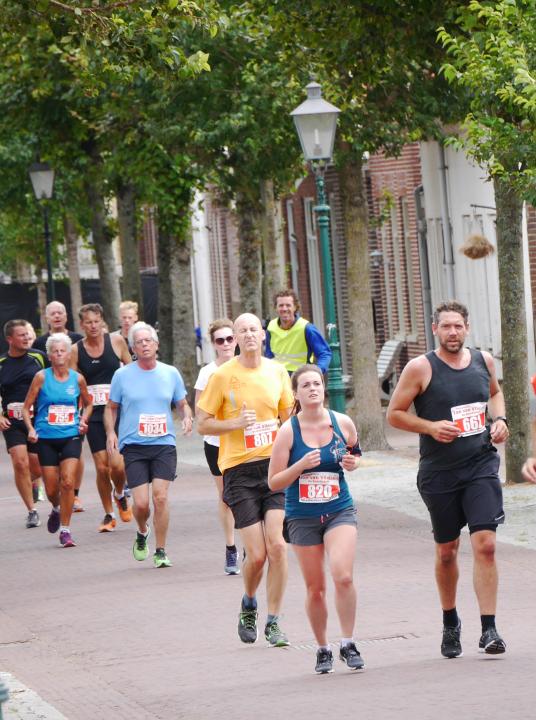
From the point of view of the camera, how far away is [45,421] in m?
15.8

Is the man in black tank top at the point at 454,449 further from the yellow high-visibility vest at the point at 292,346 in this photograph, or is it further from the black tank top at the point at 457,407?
the yellow high-visibility vest at the point at 292,346

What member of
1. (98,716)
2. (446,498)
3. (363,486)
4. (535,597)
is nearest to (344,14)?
(363,486)

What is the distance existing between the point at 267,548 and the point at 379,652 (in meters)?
1.05

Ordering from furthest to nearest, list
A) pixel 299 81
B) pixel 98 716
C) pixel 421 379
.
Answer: pixel 299 81 → pixel 421 379 → pixel 98 716

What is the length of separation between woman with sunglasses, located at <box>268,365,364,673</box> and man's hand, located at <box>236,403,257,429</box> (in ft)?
4.07

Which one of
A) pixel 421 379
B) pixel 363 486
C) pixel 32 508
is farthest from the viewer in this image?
pixel 363 486

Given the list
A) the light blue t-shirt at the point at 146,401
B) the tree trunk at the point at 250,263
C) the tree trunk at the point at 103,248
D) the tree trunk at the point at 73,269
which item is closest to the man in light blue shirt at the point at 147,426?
the light blue t-shirt at the point at 146,401

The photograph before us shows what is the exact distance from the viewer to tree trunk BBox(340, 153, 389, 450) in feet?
74.1

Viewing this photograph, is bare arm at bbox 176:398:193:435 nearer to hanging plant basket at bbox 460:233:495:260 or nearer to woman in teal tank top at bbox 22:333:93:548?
woman in teal tank top at bbox 22:333:93:548

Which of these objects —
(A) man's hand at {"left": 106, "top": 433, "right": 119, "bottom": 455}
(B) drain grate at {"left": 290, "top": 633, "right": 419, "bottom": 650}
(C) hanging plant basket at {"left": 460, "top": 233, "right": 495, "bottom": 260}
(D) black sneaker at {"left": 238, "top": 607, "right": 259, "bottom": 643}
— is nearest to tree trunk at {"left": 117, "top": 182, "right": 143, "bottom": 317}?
(C) hanging plant basket at {"left": 460, "top": 233, "right": 495, "bottom": 260}

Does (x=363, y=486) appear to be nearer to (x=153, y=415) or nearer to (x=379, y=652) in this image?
(x=153, y=415)

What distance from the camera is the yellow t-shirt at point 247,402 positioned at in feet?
34.8

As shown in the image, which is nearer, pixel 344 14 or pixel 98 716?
pixel 98 716

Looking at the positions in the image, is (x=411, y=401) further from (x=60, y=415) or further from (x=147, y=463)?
(x=60, y=415)
